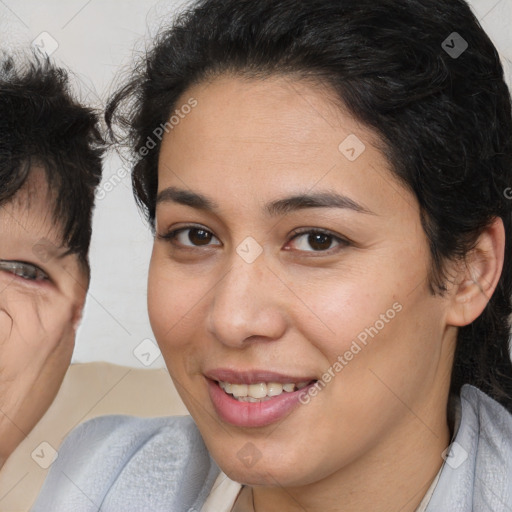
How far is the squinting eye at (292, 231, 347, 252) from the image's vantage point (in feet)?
4.19

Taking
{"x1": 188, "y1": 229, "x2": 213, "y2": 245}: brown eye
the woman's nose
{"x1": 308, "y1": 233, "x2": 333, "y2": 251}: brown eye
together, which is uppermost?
{"x1": 188, "y1": 229, "x2": 213, "y2": 245}: brown eye

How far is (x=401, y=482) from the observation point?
1413 mm

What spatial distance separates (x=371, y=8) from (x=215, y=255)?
1.28ft

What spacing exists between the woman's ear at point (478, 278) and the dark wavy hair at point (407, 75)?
0.02 metres

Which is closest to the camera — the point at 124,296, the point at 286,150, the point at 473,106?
the point at 286,150

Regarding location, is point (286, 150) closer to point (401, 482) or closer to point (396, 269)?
point (396, 269)

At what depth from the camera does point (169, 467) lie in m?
1.63

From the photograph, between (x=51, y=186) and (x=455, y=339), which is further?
(x=51, y=186)

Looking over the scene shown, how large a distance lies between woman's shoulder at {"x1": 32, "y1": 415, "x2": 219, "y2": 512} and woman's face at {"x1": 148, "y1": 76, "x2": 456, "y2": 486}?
0.27 metres

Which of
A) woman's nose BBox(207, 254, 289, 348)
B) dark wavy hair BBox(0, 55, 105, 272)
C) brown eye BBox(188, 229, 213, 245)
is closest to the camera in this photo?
woman's nose BBox(207, 254, 289, 348)

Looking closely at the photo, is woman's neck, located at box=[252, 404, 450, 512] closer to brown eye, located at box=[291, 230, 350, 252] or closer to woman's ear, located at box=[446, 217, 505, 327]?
woman's ear, located at box=[446, 217, 505, 327]

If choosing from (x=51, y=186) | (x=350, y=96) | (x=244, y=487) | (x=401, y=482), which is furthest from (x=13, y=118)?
(x=401, y=482)

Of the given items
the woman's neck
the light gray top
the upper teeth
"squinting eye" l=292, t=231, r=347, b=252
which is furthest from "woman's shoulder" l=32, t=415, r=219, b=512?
"squinting eye" l=292, t=231, r=347, b=252

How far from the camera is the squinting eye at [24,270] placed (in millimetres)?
1562
